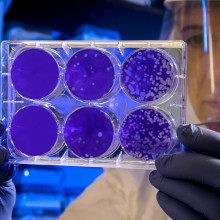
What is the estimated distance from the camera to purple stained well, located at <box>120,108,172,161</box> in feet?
2.70

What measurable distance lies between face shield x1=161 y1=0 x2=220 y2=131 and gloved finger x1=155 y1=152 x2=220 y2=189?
53 centimetres

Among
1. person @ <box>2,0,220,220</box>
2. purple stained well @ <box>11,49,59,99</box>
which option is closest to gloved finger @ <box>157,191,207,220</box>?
person @ <box>2,0,220,220</box>

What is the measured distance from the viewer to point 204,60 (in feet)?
4.12

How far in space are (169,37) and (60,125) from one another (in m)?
0.86

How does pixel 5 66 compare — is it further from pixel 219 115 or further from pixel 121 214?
pixel 219 115

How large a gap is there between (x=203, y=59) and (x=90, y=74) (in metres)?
0.69

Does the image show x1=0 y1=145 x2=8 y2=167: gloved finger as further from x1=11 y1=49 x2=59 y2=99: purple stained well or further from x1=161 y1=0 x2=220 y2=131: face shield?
x1=161 y1=0 x2=220 y2=131: face shield

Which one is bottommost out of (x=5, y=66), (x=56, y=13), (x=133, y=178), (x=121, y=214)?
(x=121, y=214)

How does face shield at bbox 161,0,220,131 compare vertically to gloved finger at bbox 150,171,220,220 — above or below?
above

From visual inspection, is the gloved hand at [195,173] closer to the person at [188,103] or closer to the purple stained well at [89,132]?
the purple stained well at [89,132]

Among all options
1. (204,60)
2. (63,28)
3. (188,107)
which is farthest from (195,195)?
(63,28)

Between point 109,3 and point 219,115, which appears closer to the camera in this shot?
point 219,115

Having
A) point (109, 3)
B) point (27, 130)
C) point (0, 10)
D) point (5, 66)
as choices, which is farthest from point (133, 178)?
point (0, 10)

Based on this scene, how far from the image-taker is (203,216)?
31.5 inches
